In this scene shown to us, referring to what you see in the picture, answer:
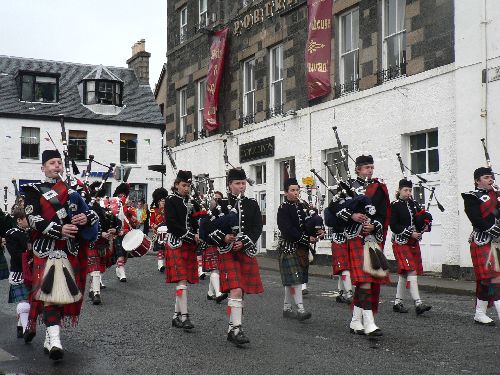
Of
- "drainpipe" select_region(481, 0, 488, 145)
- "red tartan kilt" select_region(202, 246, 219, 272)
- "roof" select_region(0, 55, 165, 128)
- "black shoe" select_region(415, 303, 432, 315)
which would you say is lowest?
"black shoe" select_region(415, 303, 432, 315)

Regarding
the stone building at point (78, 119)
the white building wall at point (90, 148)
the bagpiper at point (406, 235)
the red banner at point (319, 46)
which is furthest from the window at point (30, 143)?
the bagpiper at point (406, 235)

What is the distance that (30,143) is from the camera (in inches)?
1550

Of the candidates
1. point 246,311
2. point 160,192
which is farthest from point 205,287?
point 246,311

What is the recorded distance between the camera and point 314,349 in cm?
726

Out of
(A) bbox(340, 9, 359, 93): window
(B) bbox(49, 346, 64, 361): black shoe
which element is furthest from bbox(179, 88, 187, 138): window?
(B) bbox(49, 346, 64, 361): black shoe

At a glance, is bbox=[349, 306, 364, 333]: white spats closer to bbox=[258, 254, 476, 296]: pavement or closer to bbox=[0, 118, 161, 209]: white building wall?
bbox=[258, 254, 476, 296]: pavement

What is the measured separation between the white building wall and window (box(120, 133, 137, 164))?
0.25 metres

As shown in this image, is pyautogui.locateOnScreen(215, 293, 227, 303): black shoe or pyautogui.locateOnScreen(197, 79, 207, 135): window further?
pyautogui.locateOnScreen(197, 79, 207, 135): window

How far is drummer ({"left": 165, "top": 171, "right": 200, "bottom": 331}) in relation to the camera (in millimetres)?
8602

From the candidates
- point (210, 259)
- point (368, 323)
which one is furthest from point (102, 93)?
point (368, 323)

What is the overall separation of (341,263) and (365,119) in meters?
8.34

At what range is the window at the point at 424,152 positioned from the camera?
16047 mm

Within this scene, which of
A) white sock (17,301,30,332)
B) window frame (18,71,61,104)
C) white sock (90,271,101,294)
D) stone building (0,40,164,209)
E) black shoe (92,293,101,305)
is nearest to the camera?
white sock (17,301,30,332)

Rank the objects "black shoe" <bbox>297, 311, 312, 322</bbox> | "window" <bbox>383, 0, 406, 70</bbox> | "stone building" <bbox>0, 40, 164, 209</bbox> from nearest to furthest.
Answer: "black shoe" <bbox>297, 311, 312, 322</bbox> < "window" <bbox>383, 0, 406, 70</bbox> < "stone building" <bbox>0, 40, 164, 209</bbox>
